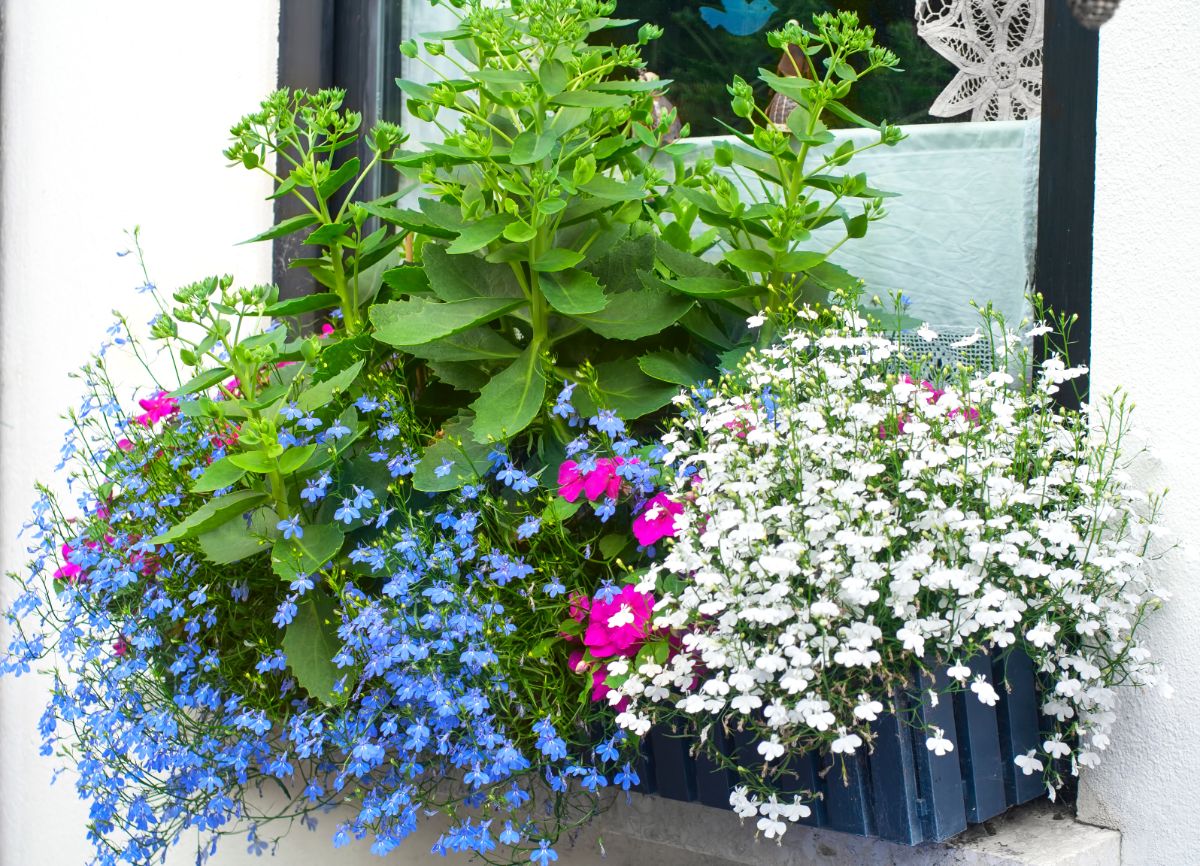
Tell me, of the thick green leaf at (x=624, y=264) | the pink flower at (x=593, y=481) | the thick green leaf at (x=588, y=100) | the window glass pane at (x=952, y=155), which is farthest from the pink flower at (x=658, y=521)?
the window glass pane at (x=952, y=155)

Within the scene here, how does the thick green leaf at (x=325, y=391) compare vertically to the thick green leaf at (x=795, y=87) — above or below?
below

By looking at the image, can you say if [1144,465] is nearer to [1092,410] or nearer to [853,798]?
[1092,410]

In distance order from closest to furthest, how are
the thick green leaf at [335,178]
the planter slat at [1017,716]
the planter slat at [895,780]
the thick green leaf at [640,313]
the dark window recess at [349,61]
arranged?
the planter slat at [895,780], the planter slat at [1017,716], the thick green leaf at [640,313], the thick green leaf at [335,178], the dark window recess at [349,61]

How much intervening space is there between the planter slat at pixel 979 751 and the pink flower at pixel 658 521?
370mm

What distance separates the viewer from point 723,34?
2043mm

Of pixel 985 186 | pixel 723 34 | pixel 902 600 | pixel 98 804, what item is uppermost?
pixel 723 34

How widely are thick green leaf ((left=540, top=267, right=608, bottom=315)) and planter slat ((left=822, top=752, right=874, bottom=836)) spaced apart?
2.05 ft

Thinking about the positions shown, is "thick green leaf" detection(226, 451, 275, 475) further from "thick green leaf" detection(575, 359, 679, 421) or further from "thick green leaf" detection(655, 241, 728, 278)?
"thick green leaf" detection(655, 241, 728, 278)

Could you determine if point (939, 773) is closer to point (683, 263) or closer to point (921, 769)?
point (921, 769)

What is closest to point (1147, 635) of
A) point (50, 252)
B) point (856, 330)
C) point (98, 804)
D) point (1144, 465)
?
point (1144, 465)

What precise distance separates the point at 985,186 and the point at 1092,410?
0.55m

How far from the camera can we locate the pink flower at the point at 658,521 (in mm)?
1335

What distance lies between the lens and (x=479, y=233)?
4.81 ft

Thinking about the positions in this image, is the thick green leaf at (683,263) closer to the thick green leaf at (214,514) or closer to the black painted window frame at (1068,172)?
the black painted window frame at (1068,172)
